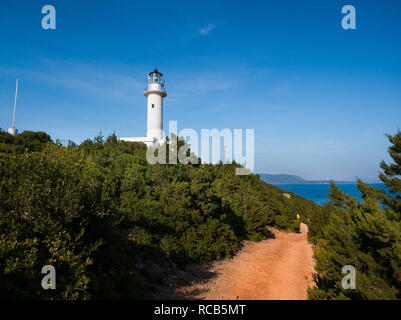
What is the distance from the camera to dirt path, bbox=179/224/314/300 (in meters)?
10.4

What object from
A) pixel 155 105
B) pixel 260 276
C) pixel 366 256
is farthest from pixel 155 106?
pixel 366 256

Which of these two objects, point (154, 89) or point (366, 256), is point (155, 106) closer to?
point (154, 89)

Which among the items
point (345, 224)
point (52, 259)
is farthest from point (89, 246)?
point (345, 224)

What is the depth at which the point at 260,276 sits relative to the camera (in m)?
12.9

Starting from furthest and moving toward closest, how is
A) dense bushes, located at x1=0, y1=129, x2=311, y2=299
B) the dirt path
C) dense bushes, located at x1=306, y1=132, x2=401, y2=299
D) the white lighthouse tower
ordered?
the white lighthouse tower, the dirt path, dense bushes, located at x1=306, y1=132, x2=401, y2=299, dense bushes, located at x1=0, y1=129, x2=311, y2=299

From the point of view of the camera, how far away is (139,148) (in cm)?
2284

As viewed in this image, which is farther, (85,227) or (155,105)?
(155,105)

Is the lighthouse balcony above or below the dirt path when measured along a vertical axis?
above

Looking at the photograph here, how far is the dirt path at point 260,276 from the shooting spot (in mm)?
10367

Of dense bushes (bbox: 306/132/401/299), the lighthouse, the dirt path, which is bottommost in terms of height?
the dirt path

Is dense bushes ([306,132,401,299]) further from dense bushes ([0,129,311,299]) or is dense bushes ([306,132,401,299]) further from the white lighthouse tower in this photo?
the white lighthouse tower

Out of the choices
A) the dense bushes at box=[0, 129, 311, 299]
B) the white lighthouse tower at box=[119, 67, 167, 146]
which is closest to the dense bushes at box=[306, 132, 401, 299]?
the dense bushes at box=[0, 129, 311, 299]
